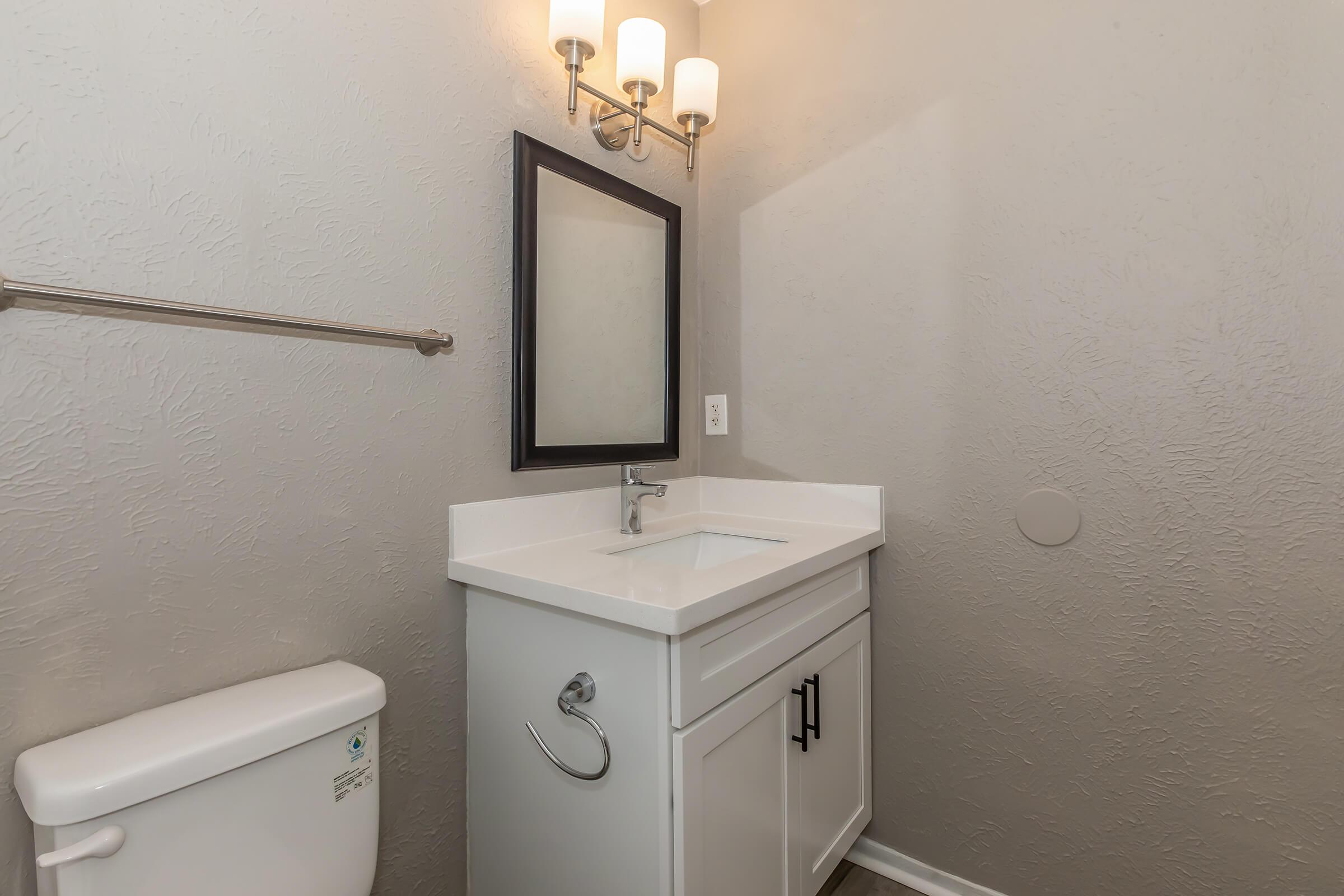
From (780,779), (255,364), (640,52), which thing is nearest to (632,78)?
(640,52)

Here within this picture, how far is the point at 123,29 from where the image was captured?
804 millimetres

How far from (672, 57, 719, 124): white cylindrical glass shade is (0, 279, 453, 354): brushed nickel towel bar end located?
86 cm

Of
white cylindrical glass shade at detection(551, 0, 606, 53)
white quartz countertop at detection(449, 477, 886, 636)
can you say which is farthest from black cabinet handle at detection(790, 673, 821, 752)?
white cylindrical glass shade at detection(551, 0, 606, 53)

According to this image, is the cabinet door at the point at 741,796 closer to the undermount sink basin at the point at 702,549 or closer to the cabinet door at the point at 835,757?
the cabinet door at the point at 835,757

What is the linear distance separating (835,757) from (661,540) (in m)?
0.57

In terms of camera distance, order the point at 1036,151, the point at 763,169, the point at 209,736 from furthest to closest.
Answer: the point at 763,169, the point at 1036,151, the point at 209,736

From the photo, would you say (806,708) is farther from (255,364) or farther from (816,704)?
(255,364)

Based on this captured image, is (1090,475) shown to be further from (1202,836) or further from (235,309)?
(235,309)

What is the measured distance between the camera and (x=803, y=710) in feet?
3.77

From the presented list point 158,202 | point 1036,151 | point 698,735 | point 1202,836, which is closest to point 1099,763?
point 1202,836

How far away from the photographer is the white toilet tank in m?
0.67

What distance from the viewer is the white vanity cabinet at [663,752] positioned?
35.4 inches

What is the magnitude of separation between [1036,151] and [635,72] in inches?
33.2

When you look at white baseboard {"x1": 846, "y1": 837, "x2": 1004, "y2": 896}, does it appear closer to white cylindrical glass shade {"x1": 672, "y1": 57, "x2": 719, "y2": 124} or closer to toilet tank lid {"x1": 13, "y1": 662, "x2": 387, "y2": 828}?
toilet tank lid {"x1": 13, "y1": 662, "x2": 387, "y2": 828}
